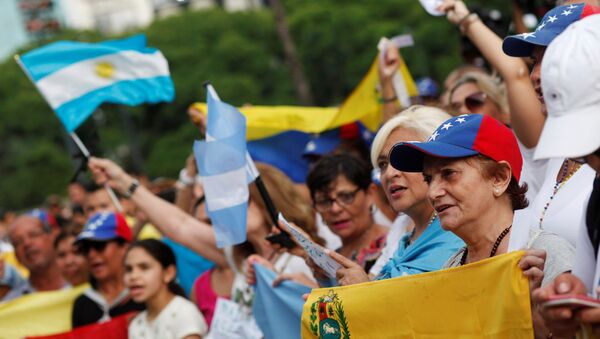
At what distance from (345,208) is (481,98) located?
994 millimetres

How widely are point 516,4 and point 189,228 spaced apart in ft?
11.7

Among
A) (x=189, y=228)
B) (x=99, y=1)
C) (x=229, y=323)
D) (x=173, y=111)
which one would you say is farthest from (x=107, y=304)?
(x=99, y=1)

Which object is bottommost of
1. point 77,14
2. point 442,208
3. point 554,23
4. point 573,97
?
point 77,14

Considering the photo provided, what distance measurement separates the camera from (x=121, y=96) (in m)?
7.52

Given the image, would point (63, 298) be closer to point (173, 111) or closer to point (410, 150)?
point (410, 150)

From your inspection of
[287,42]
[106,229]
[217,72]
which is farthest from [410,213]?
[217,72]

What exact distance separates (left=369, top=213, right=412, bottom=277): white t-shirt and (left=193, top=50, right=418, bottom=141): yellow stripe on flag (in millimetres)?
2595

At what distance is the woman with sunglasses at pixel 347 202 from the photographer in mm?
5723

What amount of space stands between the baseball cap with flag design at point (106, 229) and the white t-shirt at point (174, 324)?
1089 millimetres

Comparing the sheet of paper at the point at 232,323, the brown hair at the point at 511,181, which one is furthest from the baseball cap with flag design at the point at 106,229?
the brown hair at the point at 511,181

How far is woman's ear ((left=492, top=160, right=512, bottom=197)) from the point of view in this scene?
3.76 metres

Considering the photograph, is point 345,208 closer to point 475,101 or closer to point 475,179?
point 475,101

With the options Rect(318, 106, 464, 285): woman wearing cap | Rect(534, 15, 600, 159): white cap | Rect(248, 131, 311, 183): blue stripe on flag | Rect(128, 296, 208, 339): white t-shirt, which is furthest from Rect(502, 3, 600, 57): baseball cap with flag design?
Rect(248, 131, 311, 183): blue stripe on flag

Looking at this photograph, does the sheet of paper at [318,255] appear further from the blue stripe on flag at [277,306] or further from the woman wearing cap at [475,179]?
the woman wearing cap at [475,179]
